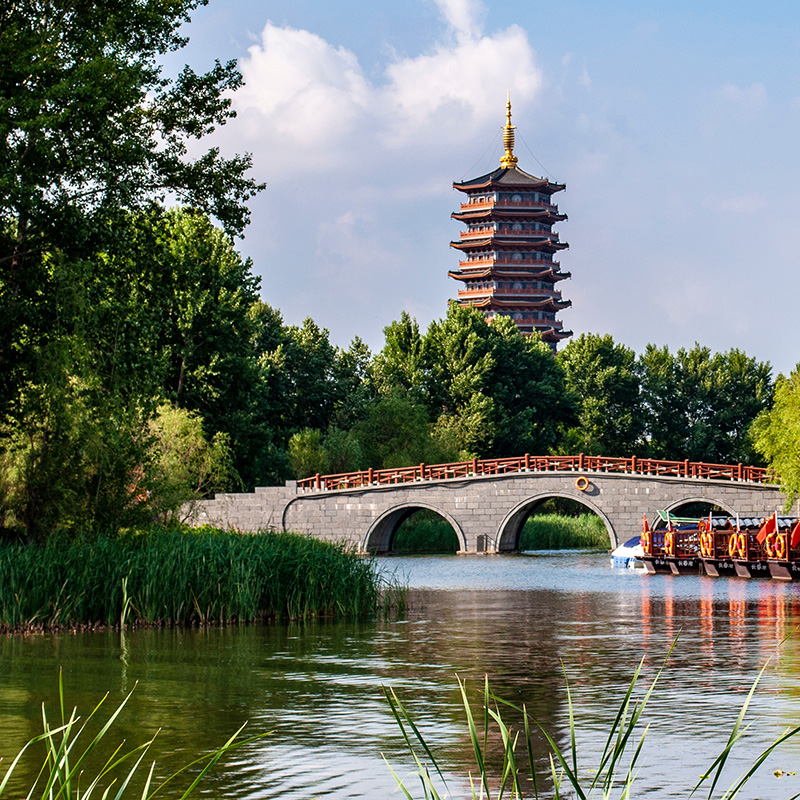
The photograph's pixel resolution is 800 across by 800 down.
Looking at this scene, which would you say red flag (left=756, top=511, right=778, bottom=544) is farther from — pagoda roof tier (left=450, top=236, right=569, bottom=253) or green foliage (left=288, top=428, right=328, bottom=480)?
pagoda roof tier (left=450, top=236, right=569, bottom=253)

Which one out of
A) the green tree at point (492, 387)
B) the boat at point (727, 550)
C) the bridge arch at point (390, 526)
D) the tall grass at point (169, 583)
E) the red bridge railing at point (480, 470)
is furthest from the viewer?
the green tree at point (492, 387)

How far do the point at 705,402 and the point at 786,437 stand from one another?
91.1ft

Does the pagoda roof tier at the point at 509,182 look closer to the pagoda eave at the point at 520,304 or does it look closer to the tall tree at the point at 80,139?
the pagoda eave at the point at 520,304

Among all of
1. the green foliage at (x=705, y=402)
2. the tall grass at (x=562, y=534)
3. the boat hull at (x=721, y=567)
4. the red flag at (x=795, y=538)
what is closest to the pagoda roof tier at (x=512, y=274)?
the green foliage at (x=705, y=402)

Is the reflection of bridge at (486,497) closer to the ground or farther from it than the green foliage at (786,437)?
closer to the ground

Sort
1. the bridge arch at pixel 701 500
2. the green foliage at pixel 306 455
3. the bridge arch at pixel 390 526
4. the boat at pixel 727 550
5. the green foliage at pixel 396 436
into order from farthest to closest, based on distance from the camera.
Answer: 1. the green foliage at pixel 396 436
2. the green foliage at pixel 306 455
3. the bridge arch at pixel 390 526
4. the bridge arch at pixel 701 500
5. the boat at pixel 727 550

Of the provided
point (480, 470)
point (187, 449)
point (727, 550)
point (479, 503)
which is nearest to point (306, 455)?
point (480, 470)

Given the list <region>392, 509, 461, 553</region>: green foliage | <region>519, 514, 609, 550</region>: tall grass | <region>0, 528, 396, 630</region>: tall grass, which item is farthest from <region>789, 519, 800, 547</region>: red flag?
<region>392, 509, 461, 553</region>: green foliage

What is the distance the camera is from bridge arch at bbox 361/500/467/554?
4194 centimetres

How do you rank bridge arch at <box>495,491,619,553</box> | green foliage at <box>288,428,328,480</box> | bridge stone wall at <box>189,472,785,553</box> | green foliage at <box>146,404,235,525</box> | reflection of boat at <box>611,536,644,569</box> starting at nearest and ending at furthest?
green foliage at <box>146,404,235,525</box> → reflection of boat at <box>611,536,644,569</box> → bridge stone wall at <box>189,472,785,553</box> → bridge arch at <box>495,491,619,553</box> → green foliage at <box>288,428,328,480</box>

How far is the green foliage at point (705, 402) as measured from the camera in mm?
58838

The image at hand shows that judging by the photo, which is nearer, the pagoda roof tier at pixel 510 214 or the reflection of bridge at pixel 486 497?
the reflection of bridge at pixel 486 497

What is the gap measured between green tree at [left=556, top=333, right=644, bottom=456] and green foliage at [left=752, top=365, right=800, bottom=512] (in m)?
23.6

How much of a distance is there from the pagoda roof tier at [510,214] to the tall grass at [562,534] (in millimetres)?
28540
